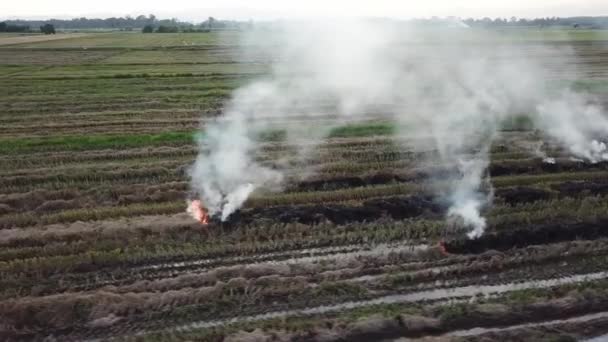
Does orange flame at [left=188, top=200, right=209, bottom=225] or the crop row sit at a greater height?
orange flame at [left=188, top=200, right=209, bottom=225]

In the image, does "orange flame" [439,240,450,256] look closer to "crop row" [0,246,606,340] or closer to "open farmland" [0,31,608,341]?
"open farmland" [0,31,608,341]

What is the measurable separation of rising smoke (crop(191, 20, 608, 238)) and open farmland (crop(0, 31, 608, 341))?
0.69m

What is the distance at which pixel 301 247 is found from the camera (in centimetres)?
1536

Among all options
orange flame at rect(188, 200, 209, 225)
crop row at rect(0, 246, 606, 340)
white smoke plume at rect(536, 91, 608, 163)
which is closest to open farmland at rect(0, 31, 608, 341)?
crop row at rect(0, 246, 606, 340)

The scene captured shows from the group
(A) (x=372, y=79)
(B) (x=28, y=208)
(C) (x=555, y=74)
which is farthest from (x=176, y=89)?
(C) (x=555, y=74)

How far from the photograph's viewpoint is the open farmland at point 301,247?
40.2 ft

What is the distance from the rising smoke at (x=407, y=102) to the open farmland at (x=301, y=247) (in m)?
0.69

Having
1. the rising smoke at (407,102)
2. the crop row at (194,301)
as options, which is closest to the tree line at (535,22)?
the rising smoke at (407,102)

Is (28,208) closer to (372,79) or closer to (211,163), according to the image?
(211,163)

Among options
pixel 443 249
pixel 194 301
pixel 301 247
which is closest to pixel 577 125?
pixel 443 249

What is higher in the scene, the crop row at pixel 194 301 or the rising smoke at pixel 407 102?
the rising smoke at pixel 407 102

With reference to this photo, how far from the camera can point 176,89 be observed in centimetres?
3894

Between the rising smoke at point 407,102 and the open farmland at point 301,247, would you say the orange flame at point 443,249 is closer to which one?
the open farmland at point 301,247

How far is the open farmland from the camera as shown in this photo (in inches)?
483
